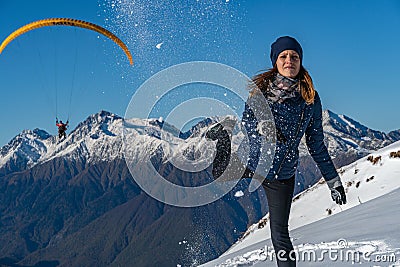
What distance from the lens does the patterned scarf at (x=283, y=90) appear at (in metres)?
4.77

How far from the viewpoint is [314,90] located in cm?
484

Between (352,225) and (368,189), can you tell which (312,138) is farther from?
(368,189)

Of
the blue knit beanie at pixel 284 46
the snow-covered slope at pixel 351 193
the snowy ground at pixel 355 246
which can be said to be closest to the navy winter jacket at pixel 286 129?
the blue knit beanie at pixel 284 46

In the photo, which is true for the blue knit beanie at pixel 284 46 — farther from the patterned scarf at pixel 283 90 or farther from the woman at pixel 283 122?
the patterned scarf at pixel 283 90

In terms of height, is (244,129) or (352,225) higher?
(244,129)

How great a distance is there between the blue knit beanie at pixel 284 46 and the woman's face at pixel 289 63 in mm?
46

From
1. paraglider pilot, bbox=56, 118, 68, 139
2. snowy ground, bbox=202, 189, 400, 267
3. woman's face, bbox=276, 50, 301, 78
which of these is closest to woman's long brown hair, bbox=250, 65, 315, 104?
woman's face, bbox=276, 50, 301, 78

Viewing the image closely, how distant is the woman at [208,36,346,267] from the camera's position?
477 cm

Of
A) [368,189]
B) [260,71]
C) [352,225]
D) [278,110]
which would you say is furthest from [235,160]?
[368,189]

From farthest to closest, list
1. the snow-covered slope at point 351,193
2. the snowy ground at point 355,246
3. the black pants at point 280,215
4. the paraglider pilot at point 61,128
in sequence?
1. the paraglider pilot at point 61,128
2. the snow-covered slope at point 351,193
3. the snowy ground at point 355,246
4. the black pants at point 280,215

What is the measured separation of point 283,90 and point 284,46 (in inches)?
20.9

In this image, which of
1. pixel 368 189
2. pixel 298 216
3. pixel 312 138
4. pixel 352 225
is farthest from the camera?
pixel 298 216

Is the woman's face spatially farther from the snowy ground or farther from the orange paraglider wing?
the orange paraglider wing

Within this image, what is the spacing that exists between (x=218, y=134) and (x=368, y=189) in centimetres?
1793
